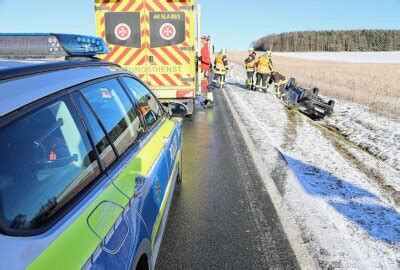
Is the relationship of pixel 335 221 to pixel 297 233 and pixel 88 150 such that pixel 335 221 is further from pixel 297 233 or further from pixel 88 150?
pixel 88 150

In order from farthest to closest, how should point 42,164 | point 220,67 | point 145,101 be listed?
point 220,67, point 145,101, point 42,164

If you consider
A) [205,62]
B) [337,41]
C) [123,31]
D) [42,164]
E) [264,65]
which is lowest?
[42,164]

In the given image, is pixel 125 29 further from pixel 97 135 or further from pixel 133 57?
pixel 97 135

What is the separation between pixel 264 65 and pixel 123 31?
810 cm

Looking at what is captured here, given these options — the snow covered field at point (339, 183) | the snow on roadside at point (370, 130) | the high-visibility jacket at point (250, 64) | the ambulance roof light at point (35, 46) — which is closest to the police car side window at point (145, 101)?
the ambulance roof light at point (35, 46)

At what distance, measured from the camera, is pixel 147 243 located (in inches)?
100

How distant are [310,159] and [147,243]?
4.88 meters

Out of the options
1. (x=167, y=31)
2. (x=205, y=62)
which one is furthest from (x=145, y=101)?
(x=205, y=62)

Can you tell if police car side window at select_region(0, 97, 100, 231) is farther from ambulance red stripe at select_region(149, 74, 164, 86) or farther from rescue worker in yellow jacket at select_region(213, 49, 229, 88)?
rescue worker in yellow jacket at select_region(213, 49, 229, 88)

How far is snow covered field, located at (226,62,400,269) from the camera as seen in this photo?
3.88 metres

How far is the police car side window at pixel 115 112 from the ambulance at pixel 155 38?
21.4ft

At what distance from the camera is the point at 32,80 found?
1.90 meters

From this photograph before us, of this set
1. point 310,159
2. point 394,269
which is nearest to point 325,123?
point 310,159

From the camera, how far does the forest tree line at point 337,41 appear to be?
116 meters
